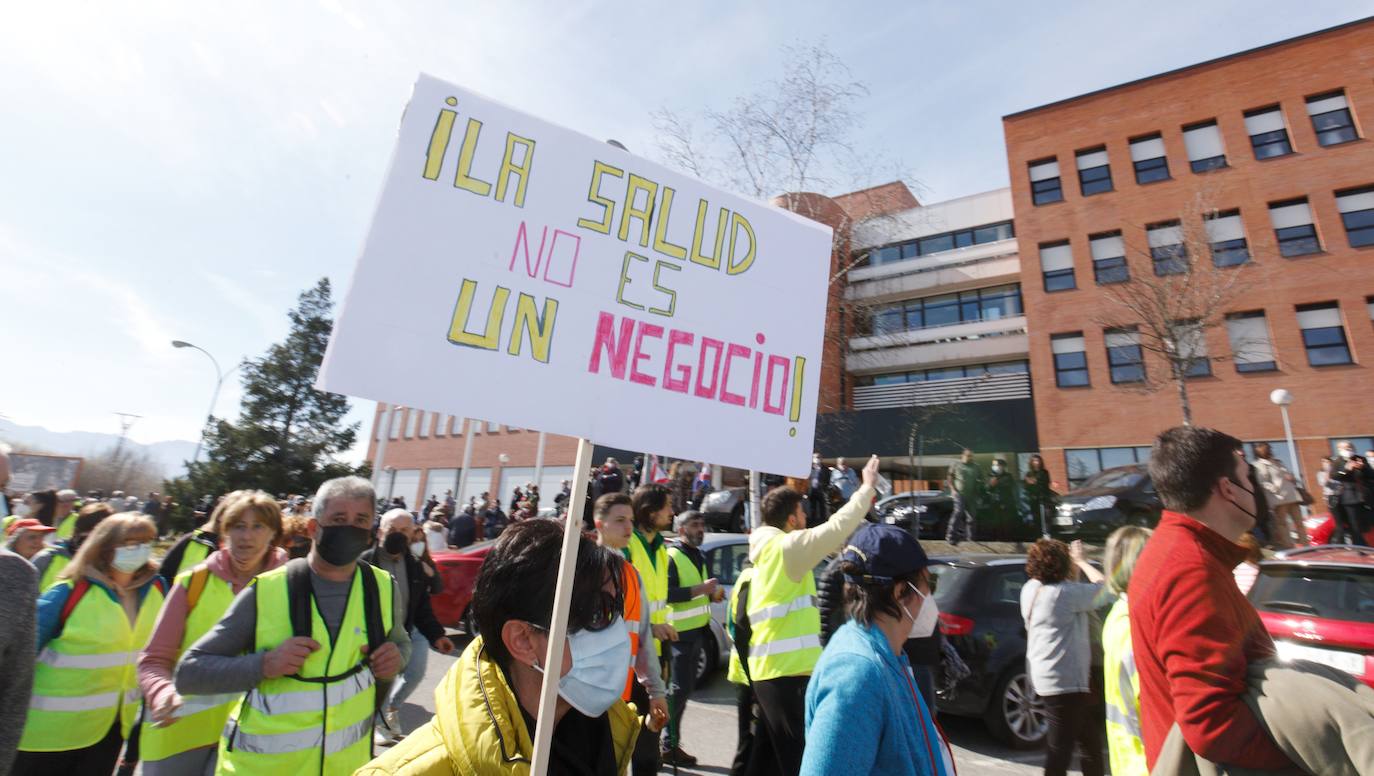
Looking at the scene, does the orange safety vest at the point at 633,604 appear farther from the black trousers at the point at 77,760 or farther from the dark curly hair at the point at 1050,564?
the dark curly hair at the point at 1050,564

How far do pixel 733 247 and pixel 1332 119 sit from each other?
31.6 meters

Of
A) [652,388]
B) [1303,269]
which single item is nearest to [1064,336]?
[1303,269]

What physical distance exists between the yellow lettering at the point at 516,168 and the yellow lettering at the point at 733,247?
27.9 inches

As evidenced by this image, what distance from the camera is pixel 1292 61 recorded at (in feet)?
76.7

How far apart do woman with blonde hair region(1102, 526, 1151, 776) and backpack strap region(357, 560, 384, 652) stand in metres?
2.85

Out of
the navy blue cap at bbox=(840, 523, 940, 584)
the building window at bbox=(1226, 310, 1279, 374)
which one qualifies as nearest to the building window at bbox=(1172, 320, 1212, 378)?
the building window at bbox=(1226, 310, 1279, 374)

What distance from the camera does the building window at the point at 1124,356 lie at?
2323cm

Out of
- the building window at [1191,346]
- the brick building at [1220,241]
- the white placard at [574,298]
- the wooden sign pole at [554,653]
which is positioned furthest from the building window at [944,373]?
the wooden sign pole at [554,653]

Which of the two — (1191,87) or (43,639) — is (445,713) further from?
(1191,87)

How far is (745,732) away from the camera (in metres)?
4.09

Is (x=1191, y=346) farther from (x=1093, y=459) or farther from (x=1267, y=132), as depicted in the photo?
(x=1267, y=132)

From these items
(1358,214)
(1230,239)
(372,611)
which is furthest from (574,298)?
(1358,214)

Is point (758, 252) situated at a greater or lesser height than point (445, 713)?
greater

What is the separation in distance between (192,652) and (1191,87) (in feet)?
108
